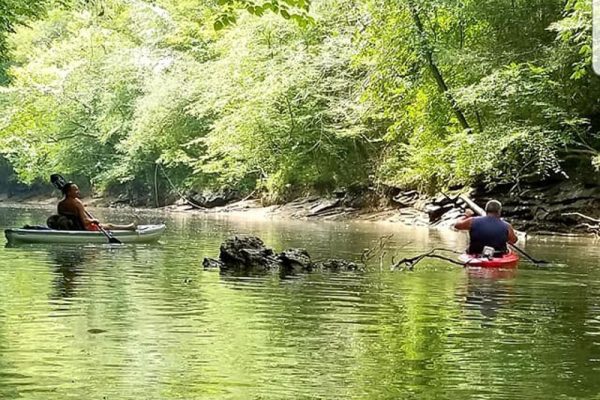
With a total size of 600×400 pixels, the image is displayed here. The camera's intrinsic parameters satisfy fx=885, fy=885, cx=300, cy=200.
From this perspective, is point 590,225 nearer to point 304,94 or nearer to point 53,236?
point 304,94

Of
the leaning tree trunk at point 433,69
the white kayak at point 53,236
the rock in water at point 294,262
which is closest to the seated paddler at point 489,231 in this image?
the rock in water at point 294,262

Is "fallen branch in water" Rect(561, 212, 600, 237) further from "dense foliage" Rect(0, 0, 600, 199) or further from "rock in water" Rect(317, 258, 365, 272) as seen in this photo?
"rock in water" Rect(317, 258, 365, 272)

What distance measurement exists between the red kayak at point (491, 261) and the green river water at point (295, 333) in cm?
28

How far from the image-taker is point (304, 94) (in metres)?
31.8

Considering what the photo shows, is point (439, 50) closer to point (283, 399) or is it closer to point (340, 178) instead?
point (340, 178)

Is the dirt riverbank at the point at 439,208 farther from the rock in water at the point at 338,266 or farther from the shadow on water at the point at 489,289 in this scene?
the rock in water at the point at 338,266

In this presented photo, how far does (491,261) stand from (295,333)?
6770 mm

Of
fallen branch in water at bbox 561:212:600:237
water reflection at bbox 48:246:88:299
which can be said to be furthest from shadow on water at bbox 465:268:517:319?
fallen branch in water at bbox 561:212:600:237

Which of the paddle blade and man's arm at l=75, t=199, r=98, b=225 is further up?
man's arm at l=75, t=199, r=98, b=225

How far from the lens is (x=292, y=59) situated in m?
32.1

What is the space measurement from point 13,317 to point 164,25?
37.6 meters

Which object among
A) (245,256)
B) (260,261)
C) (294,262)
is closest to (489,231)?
(294,262)

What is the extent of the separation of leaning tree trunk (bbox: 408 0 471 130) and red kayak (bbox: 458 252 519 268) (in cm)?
1027

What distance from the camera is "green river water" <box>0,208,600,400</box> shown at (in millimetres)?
5562
